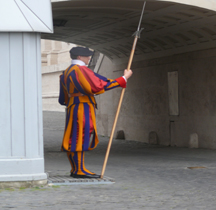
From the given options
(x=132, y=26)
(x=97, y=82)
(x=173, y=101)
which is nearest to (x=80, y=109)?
(x=97, y=82)

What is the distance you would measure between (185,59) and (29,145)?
7877mm

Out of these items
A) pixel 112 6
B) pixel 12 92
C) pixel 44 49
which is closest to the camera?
pixel 12 92

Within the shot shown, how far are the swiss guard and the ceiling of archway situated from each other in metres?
2.13

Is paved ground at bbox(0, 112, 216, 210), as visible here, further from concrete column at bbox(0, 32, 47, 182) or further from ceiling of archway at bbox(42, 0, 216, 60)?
ceiling of archway at bbox(42, 0, 216, 60)

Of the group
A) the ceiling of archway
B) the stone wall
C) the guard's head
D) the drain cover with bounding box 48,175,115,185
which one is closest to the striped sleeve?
the guard's head

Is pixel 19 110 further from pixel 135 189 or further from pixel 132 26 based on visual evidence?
pixel 132 26

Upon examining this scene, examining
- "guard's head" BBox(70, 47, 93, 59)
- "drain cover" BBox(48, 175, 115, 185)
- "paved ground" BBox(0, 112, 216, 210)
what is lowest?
"paved ground" BBox(0, 112, 216, 210)

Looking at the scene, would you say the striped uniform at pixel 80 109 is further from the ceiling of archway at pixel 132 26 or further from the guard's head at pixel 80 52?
the ceiling of archway at pixel 132 26

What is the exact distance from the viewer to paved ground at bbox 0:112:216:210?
554 centimetres

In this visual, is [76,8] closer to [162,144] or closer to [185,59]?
[185,59]

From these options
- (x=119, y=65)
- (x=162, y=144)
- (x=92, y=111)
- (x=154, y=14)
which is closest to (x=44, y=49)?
(x=119, y=65)

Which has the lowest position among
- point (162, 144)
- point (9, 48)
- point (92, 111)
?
point (162, 144)

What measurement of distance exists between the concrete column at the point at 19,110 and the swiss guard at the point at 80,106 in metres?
0.62

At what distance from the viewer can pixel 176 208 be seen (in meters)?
5.40
